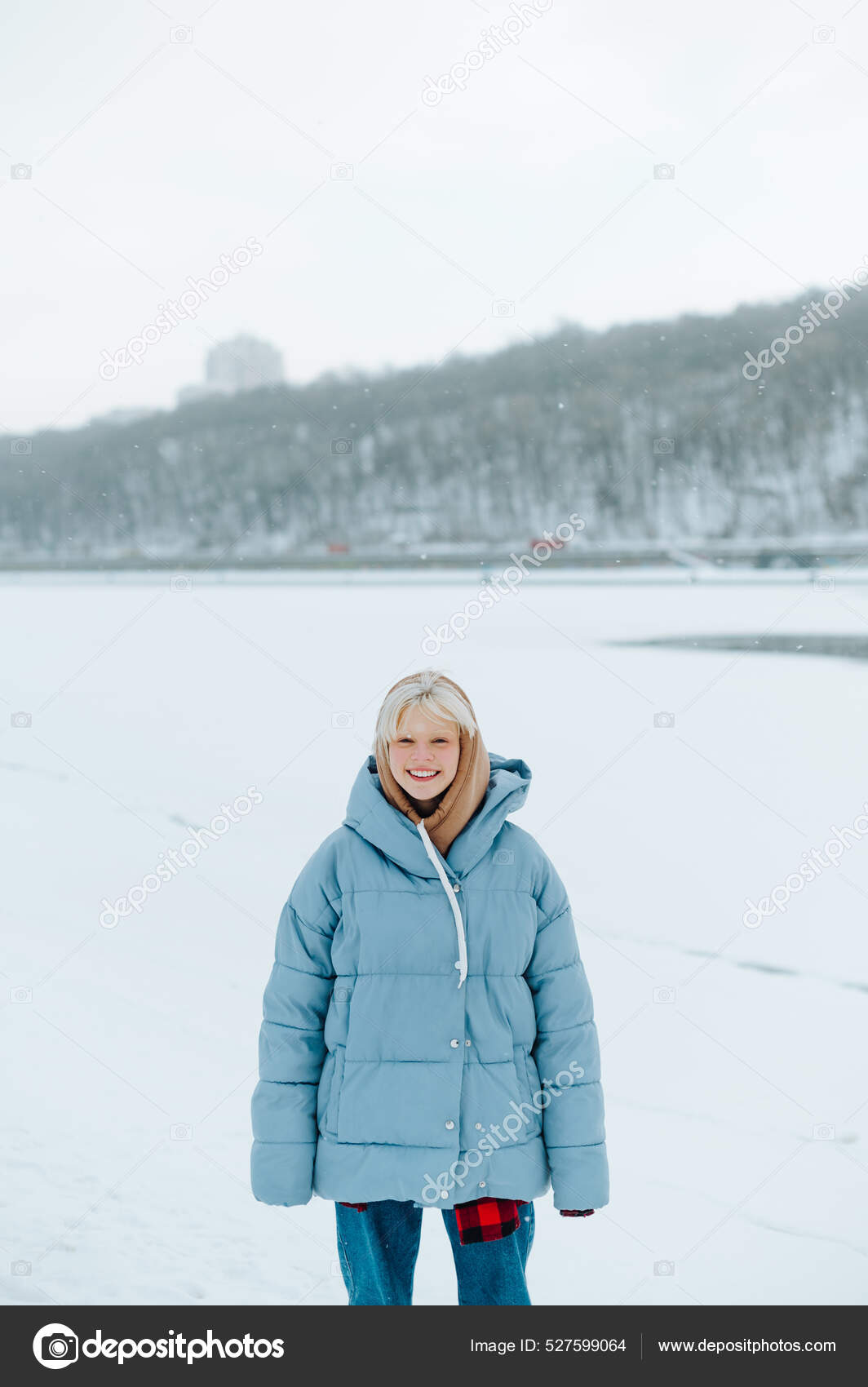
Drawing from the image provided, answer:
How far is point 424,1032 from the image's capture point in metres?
1.44

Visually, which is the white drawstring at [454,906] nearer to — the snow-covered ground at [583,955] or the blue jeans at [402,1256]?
the blue jeans at [402,1256]

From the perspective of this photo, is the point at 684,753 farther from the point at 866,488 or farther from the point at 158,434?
the point at 866,488

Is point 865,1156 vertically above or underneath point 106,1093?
underneath

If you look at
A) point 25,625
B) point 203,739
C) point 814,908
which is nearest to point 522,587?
point 25,625

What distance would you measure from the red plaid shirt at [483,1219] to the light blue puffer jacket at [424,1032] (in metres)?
0.04

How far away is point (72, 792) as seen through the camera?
570 centimetres

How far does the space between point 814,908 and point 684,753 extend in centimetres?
262

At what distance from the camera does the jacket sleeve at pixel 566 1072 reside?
148 cm

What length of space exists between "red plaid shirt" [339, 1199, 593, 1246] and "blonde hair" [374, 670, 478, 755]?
0.67 meters

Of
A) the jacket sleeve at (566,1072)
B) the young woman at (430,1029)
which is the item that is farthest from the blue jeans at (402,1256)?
the jacket sleeve at (566,1072)

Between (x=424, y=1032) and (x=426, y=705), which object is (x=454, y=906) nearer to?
(x=424, y=1032)
